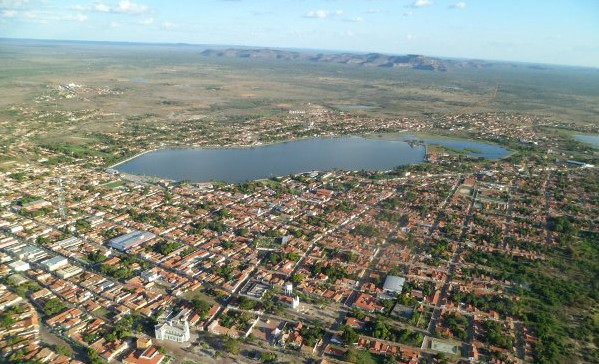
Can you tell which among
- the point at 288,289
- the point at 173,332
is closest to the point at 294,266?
the point at 288,289

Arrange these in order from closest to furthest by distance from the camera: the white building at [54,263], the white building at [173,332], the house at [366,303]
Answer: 1. the white building at [173,332]
2. the house at [366,303]
3. the white building at [54,263]

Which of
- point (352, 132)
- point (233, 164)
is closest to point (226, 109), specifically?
point (352, 132)

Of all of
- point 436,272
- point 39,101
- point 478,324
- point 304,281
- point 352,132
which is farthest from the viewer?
point 39,101

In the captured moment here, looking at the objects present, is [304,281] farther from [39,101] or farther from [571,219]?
[39,101]

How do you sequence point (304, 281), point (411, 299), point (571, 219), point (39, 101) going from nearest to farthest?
1. point (411, 299)
2. point (304, 281)
3. point (571, 219)
4. point (39, 101)

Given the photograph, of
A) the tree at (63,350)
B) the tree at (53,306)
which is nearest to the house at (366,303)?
the tree at (63,350)

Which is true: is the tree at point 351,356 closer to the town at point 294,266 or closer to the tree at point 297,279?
the town at point 294,266
